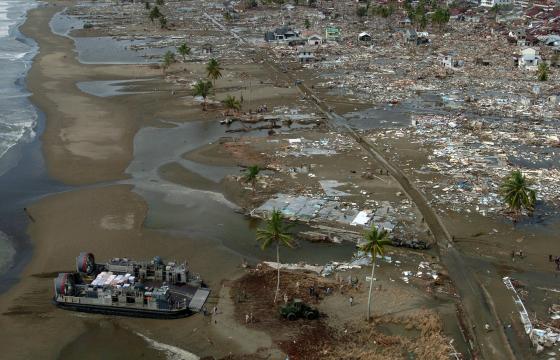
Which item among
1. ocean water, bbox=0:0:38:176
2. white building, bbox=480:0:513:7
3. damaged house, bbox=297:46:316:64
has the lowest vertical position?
ocean water, bbox=0:0:38:176

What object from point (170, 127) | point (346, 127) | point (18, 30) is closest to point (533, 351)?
point (346, 127)

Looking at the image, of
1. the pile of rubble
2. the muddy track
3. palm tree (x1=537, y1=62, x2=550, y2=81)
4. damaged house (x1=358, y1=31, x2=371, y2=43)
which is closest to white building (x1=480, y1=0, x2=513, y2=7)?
damaged house (x1=358, y1=31, x2=371, y2=43)

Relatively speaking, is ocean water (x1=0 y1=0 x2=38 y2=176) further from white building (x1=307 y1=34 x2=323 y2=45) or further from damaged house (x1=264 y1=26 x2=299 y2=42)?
white building (x1=307 y1=34 x2=323 y2=45)

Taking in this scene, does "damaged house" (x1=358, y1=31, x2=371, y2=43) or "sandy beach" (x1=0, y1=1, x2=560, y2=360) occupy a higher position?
"damaged house" (x1=358, y1=31, x2=371, y2=43)

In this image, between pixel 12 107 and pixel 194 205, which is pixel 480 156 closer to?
pixel 194 205

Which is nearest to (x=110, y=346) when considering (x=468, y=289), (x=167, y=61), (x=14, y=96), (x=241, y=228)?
(x=241, y=228)

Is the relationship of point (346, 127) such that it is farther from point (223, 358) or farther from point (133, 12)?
point (133, 12)
